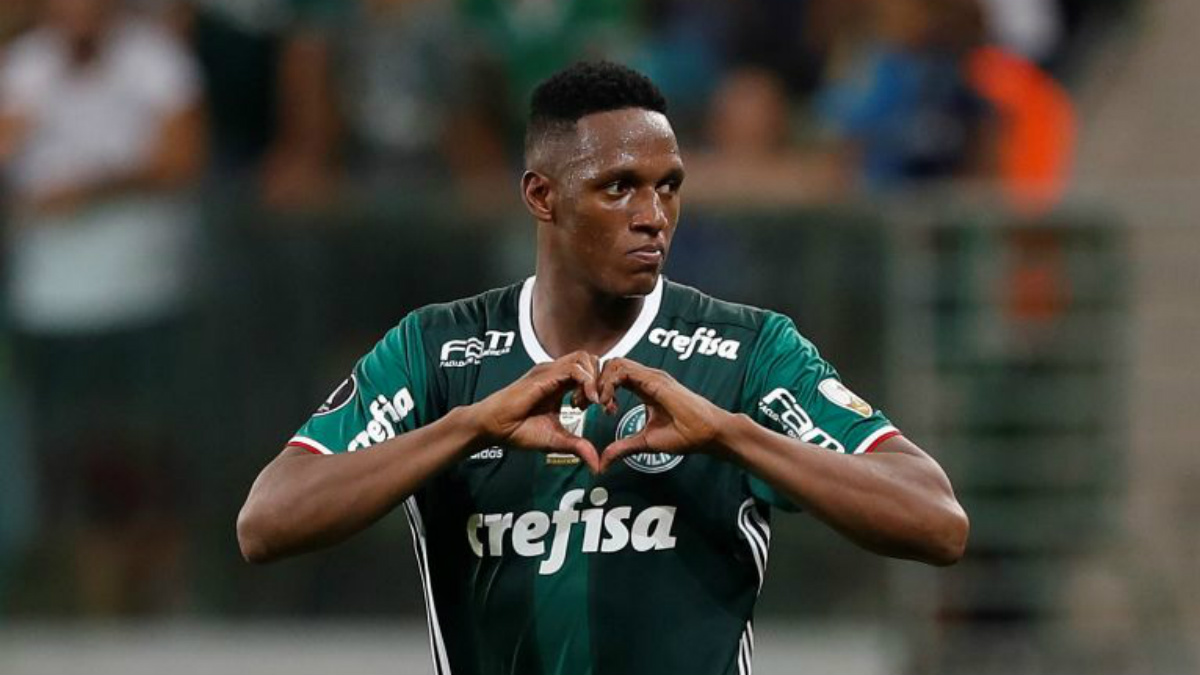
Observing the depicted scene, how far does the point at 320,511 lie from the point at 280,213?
5.29 meters

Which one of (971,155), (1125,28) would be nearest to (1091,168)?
(1125,28)

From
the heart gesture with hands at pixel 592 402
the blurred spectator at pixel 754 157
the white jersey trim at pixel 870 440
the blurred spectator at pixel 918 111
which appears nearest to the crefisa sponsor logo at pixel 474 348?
the heart gesture with hands at pixel 592 402

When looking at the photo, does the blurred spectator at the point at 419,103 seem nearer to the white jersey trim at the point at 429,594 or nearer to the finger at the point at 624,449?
the white jersey trim at the point at 429,594

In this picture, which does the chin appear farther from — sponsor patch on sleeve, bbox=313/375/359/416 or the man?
sponsor patch on sleeve, bbox=313/375/359/416

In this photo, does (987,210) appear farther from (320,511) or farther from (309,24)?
(320,511)

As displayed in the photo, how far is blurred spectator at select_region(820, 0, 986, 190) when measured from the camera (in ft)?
33.9

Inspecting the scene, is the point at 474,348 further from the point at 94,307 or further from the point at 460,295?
the point at 94,307

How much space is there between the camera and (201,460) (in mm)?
9852

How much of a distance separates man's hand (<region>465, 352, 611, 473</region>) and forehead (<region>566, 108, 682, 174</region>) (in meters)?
0.55

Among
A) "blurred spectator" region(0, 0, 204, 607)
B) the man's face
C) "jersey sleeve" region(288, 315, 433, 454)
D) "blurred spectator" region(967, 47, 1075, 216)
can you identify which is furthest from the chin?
"blurred spectator" region(967, 47, 1075, 216)

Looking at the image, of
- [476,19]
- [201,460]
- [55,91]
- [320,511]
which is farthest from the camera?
[476,19]

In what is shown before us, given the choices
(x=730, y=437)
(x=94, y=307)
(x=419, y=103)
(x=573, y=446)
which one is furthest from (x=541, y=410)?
(x=419, y=103)

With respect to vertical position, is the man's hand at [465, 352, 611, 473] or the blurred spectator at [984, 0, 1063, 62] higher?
the blurred spectator at [984, 0, 1063, 62]

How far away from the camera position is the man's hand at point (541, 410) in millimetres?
4773
